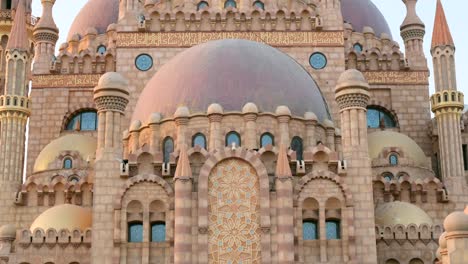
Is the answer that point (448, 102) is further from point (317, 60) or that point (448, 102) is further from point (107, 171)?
point (107, 171)

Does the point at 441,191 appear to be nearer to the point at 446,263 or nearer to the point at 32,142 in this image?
the point at 446,263

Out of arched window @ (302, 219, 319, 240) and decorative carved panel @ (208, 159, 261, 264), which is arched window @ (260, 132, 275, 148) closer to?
decorative carved panel @ (208, 159, 261, 264)

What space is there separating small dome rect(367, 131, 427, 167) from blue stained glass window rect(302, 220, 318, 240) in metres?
6.93

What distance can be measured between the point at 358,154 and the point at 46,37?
17.0m

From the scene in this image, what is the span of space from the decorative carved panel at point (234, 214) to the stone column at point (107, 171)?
9.61ft

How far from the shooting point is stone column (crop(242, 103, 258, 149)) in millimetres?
27375

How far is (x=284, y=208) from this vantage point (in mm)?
24875

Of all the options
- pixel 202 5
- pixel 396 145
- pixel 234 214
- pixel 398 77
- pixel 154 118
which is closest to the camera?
pixel 234 214

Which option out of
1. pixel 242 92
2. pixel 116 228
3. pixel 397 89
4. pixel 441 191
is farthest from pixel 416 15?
pixel 116 228

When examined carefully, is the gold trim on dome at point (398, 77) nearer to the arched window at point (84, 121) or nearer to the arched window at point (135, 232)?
the arched window at point (84, 121)

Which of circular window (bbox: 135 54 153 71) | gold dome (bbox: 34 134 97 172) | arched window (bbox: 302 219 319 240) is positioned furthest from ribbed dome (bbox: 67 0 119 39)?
arched window (bbox: 302 219 319 240)

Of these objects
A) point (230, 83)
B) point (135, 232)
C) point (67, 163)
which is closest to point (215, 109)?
point (230, 83)

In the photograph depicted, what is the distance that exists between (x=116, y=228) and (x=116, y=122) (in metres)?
3.29

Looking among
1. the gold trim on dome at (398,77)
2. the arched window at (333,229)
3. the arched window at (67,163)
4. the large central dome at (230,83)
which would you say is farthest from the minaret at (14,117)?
the gold trim on dome at (398,77)
